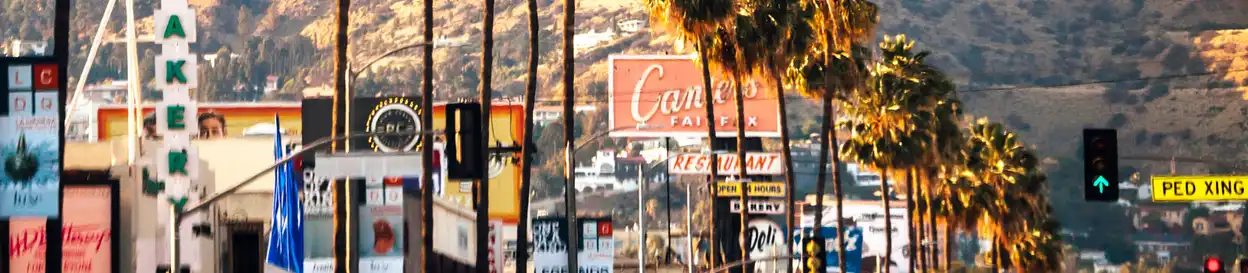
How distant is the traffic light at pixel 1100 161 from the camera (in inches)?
1580

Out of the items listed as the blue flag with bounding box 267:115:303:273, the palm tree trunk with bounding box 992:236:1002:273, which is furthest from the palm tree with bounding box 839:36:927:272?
the blue flag with bounding box 267:115:303:273

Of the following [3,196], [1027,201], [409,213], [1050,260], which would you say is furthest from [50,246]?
[1050,260]

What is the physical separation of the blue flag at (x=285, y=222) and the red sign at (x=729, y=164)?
35184 mm

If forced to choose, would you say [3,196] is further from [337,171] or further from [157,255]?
[157,255]

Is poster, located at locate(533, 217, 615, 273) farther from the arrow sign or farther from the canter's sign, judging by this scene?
the arrow sign

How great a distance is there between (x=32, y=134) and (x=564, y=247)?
24722 mm

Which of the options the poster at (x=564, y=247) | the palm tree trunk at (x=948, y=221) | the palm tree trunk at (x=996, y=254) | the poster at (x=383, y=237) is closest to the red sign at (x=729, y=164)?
the poster at (x=564, y=247)

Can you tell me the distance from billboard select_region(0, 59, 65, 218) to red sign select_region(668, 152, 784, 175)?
4688 cm

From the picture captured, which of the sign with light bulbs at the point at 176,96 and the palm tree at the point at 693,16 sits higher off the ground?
the palm tree at the point at 693,16

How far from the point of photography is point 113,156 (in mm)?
54562

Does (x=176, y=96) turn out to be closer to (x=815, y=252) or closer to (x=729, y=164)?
(x=815, y=252)

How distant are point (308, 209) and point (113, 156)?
229 inches

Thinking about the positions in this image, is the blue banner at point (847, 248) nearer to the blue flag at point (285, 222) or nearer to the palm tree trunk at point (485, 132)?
the palm tree trunk at point (485, 132)

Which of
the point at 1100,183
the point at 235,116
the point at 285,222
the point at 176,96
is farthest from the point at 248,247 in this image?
the point at 235,116
